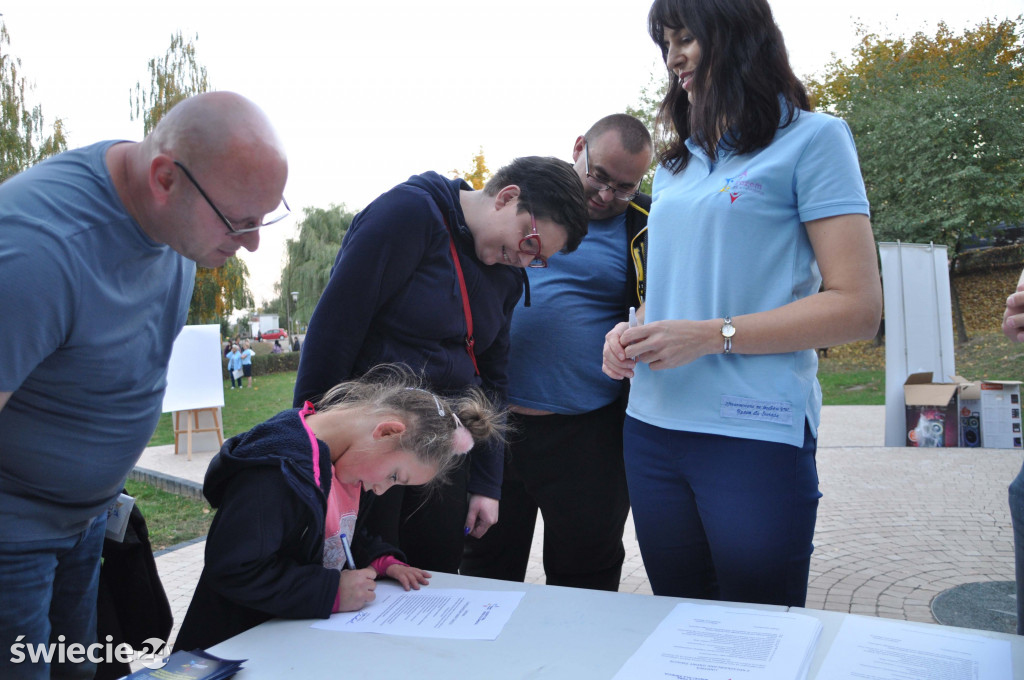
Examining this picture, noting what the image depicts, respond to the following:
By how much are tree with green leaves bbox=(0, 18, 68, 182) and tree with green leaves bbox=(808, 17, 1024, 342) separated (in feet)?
56.5

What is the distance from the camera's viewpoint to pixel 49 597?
153 cm

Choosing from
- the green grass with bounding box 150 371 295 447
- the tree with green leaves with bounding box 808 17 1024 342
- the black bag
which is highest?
the tree with green leaves with bounding box 808 17 1024 342

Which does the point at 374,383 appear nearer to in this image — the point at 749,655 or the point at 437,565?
the point at 437,565

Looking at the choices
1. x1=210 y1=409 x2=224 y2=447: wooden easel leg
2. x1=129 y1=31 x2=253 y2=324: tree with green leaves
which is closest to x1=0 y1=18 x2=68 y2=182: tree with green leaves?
x1=129 y1=31 x2=253 y2=324: tree with green leaves

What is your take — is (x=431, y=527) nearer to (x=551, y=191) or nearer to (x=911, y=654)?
(x=551, y=191)

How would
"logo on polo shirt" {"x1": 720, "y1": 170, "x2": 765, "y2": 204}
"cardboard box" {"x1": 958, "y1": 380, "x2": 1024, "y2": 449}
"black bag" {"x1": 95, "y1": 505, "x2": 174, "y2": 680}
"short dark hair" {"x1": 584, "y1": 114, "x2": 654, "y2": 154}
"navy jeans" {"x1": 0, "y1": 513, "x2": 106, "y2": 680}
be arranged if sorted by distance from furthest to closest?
"cardboard box" {"x1": 958, "y1": 380, "x2": 1024, "y2": 449} < "short dark hair" {"x1": 584, "y1": 114, "x2": 654, "y2": 154} < "black bag" {"x1": 95, "y1": 505, "x2": 174, "y2": 680} < "logo on polo shirt" {"x1": 720, "y1": 170, "x2": 765, "y2": 204} < "navy jeans" {"x1": 0, "y1": 513, "x2": 106, "y2": 680}

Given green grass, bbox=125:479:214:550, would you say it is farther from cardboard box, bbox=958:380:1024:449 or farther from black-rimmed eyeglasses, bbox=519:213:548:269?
cardboard box, bbox=958:380:1024:449

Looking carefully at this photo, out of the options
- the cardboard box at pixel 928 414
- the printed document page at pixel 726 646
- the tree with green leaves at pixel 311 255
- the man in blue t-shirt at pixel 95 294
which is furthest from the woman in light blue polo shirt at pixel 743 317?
the tree with green leaves at pixel 311 255

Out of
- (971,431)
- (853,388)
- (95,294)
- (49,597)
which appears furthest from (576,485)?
(853,388)

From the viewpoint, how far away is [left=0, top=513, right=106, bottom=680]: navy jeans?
142 centimetres

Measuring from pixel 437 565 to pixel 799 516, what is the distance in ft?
3.50

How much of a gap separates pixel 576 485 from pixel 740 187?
128 cm

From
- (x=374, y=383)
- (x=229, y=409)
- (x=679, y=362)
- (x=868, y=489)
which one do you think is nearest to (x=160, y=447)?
(x=229, y=409)

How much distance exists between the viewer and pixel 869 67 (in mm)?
18547
